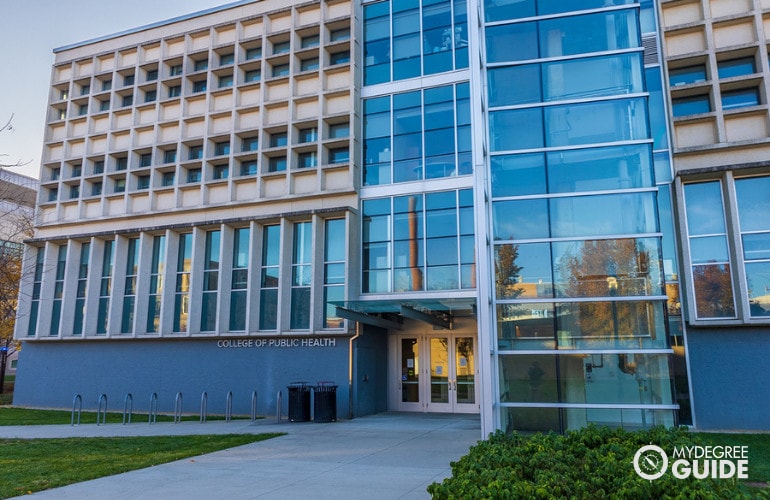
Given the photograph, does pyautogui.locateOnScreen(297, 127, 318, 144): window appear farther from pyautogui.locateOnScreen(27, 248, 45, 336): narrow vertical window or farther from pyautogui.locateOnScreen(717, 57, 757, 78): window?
pyautogui.locateOnScreen(717, 57, 757, 78): window

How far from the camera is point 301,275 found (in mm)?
19156

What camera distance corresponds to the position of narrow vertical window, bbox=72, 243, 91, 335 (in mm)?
22237

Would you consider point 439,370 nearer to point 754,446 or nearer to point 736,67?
point 754,446

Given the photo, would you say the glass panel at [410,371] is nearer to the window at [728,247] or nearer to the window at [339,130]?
the window at [339,130]

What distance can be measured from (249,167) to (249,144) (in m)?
0.94

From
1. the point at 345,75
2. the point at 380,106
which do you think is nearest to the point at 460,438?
the point at 380,106

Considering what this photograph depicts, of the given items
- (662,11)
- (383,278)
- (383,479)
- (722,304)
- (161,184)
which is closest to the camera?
(383,479)

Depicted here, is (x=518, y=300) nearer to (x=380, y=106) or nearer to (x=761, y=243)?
(x=761, y=243)

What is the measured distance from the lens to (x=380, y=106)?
64.0ft

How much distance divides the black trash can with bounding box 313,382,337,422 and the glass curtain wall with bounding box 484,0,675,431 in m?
7.38

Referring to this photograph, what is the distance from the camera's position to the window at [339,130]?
19.8m

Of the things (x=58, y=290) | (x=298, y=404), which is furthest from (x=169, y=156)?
(x=298, y=404)

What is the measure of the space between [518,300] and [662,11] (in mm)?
11331

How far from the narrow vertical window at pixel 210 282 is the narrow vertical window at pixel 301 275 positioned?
315 centimetres
